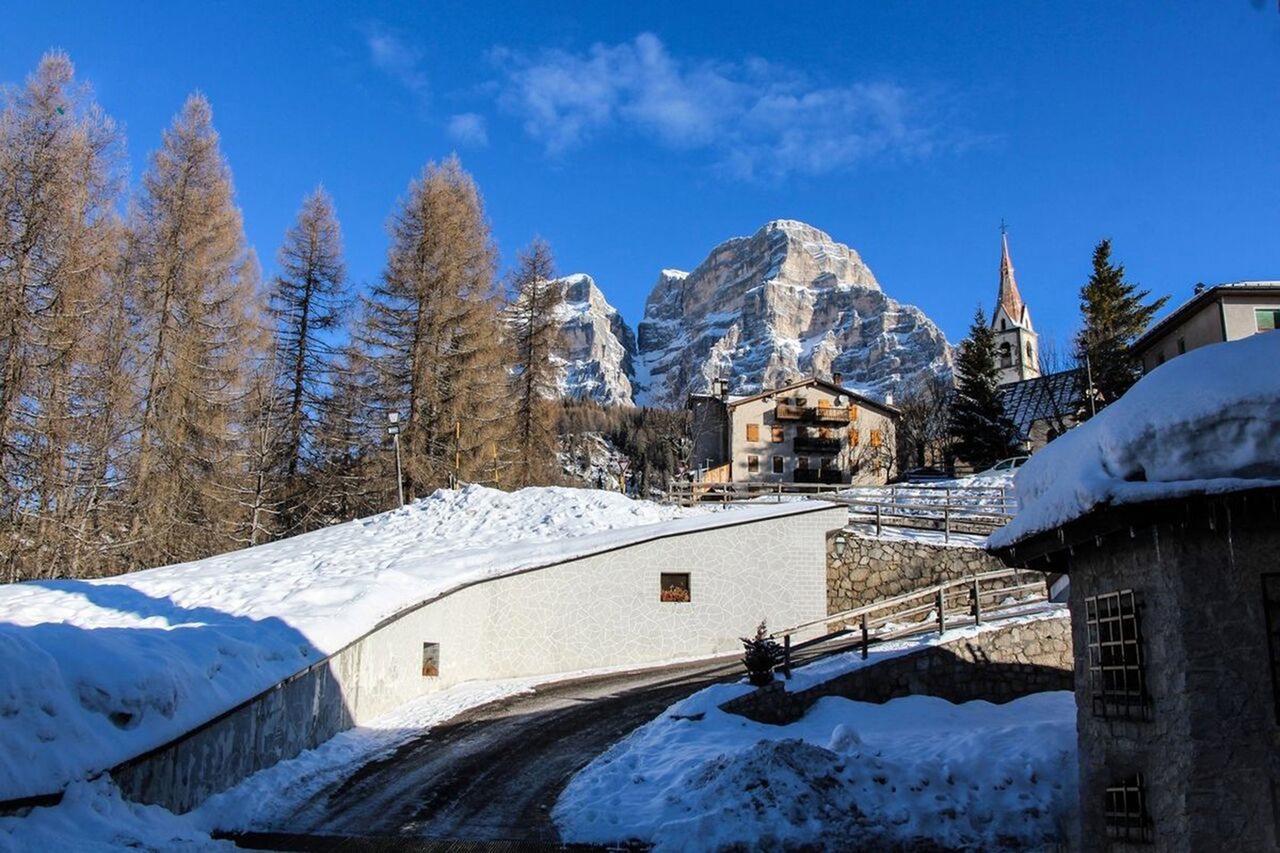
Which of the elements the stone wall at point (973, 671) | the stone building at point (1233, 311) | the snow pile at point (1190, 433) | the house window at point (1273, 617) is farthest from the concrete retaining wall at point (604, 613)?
the stone building at point (1233, 311)

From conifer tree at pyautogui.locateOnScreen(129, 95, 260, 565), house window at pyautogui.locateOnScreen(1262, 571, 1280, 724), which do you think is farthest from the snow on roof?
house window at pyautogui.locateOnScreen(1262, 571, 1280, 724)

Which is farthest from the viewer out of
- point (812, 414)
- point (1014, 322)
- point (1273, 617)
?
point (1014, 322)

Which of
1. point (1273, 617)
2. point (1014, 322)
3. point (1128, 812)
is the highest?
point (1014, 322)

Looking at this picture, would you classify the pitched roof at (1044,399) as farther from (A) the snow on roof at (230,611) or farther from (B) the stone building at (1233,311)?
(A) the snow on roof at (230,611)

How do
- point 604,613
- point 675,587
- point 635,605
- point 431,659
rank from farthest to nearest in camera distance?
point 675,587 < point 635,605 < point 604,613 < point 431,659

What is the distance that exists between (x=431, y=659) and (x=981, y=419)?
3854 centimetres

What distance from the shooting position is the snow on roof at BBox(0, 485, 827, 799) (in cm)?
750

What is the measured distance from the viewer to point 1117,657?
8.13 m

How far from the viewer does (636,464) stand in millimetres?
82562

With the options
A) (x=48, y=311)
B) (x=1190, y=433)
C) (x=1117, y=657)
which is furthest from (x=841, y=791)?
(x=48, y=311)

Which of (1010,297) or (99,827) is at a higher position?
(1010,297)

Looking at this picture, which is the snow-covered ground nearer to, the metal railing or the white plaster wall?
the metal railing

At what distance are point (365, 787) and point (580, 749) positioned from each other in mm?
3065

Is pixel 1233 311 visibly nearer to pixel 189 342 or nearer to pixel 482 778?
pixel 482 778
